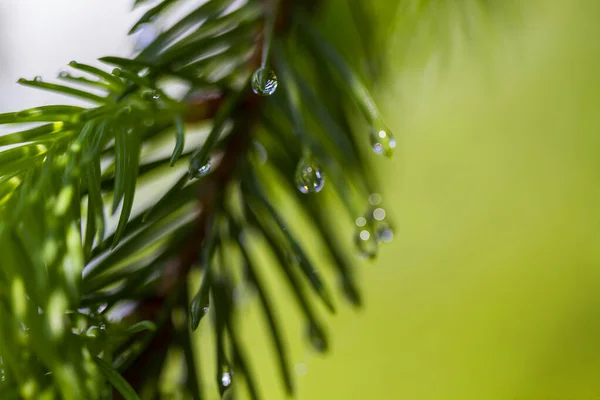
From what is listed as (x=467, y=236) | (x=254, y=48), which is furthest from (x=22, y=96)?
(x=467, y=236)

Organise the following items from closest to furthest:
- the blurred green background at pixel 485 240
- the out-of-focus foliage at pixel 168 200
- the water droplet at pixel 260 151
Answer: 1. the out-of-focus foliage at pixel 168 200
2. the water droplet at pixel 260 151
3. the blurred green background at pixel 485 240

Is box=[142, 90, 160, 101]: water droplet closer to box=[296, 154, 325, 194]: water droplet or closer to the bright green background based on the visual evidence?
box=[296, 154, 325, 194]: water droplet

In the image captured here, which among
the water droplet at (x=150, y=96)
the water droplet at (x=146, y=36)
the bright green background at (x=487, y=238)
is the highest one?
the water droplet at (x=146, y=36)

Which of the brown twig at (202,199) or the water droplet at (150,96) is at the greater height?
the water droplet at (150,96)

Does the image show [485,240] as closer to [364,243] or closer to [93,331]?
[364,243]

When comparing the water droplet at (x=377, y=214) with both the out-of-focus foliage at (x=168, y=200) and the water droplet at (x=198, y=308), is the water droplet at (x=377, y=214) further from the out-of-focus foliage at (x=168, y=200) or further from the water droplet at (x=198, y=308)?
the water droplet at (x=198, y=308)

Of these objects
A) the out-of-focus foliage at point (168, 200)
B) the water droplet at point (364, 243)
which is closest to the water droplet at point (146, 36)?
the out-of-focus foliage at point (168, 200)

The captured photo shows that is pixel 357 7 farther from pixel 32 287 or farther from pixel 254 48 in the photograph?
pixel 32 287
